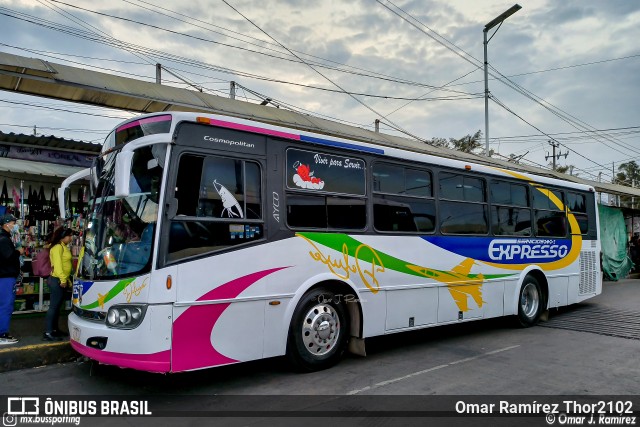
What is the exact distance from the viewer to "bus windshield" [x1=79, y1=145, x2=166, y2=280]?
16.0ft

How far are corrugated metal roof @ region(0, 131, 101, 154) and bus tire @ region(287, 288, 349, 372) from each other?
5920mm

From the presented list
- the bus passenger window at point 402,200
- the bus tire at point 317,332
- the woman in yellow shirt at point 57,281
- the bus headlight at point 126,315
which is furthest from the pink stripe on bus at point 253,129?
the woman in yellow shirt at point 57,281

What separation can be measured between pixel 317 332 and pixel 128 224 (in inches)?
99.7

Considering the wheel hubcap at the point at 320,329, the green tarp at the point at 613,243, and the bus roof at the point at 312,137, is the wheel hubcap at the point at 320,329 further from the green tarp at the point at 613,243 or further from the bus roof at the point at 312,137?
the green tarp at the point at 613,243

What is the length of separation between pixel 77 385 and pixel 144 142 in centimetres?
298

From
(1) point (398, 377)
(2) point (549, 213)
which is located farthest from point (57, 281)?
(2) point (549, 213)

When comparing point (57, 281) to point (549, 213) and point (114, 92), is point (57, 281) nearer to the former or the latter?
point (114, 92)

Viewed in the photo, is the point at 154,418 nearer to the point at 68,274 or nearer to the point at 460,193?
the point at 68,274

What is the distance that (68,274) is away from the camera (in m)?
7.17

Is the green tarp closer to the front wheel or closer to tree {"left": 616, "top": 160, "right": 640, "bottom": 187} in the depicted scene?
the front wheel

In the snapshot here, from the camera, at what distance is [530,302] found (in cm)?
968

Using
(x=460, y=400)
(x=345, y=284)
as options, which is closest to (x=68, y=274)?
(x=345, y=284)

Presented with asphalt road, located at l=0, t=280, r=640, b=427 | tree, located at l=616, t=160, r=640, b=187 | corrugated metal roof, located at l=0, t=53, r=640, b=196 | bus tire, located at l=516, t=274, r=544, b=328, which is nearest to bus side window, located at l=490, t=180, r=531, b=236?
bus tire, located at l=516, t=274, r=544, b=328

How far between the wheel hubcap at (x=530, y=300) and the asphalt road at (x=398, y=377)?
4.23 ft
